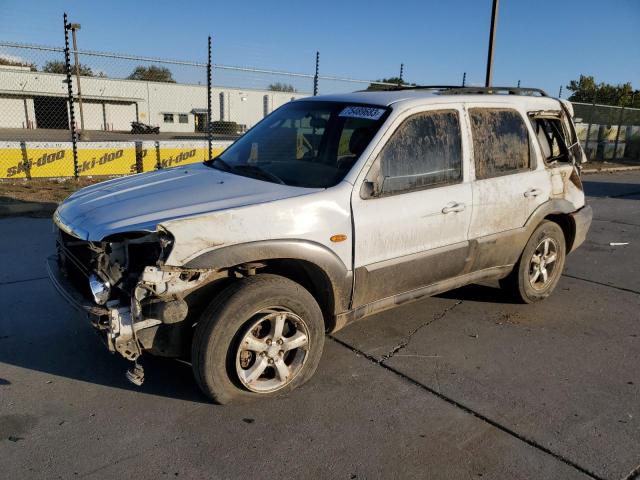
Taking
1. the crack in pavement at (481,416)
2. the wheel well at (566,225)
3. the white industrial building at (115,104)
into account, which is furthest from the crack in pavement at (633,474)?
the white industrial building at (115,104)

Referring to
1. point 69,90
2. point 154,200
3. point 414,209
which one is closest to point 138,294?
point 154,200

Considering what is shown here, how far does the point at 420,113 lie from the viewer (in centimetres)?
364

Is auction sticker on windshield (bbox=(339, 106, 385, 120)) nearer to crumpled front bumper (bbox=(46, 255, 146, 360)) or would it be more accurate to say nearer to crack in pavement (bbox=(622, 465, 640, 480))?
crumpled front bumper (bbox=(46, 255, 146, 360))

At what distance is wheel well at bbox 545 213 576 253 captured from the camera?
4.78 m

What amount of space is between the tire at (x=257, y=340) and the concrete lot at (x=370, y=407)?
139mm

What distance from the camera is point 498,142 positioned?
4109 millimetres

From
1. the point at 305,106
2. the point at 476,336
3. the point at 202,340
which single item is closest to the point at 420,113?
the point at 305,106

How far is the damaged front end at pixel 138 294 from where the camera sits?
268 cm

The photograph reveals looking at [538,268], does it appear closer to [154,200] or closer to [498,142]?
[498,142]

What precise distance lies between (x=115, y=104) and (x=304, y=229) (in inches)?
1901

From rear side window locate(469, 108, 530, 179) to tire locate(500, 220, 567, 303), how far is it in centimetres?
70

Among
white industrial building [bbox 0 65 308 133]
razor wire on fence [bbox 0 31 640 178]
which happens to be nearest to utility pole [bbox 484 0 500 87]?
razor wire on fence [bbox 0 31 640 178]

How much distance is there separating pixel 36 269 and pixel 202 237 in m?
3.40

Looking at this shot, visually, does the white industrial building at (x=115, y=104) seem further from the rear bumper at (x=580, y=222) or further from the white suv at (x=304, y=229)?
the white suv at (x=304, y=229)
